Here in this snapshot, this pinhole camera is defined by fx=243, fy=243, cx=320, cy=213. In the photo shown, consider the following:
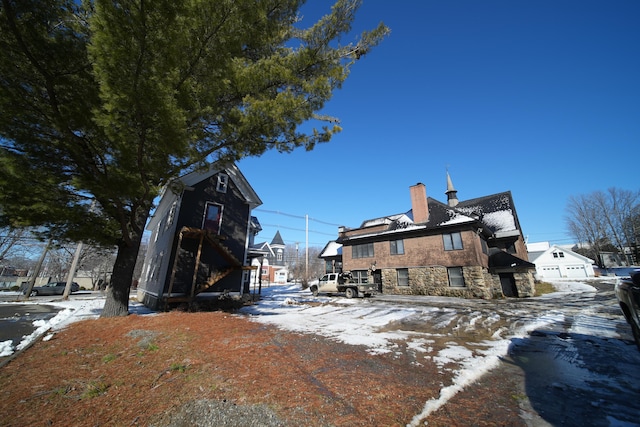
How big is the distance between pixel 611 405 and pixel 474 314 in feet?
27.6

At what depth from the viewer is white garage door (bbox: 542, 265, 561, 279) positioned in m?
43.2

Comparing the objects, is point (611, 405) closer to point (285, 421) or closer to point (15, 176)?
point (285, 421)

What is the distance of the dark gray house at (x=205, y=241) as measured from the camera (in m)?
13.0

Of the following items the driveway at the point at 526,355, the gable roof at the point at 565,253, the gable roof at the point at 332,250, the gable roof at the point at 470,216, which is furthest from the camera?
the gable roof at the point at 565,253

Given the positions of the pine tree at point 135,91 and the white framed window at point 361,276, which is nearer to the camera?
the pine tree at point 135,91

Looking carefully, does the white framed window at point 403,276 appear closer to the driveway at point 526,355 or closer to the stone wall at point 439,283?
the stone wall at point 439,283

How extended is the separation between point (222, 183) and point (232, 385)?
14.1 m

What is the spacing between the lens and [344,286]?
19828 mm

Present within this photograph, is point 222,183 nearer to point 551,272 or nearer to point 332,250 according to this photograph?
point 332,250

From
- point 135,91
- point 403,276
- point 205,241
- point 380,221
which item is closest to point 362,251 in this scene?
point 380,221

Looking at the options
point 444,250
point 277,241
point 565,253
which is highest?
point 277,241

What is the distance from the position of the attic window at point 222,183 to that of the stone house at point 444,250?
15.0m

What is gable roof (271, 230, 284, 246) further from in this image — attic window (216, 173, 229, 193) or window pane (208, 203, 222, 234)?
window pane (208, 203, 222, 234)

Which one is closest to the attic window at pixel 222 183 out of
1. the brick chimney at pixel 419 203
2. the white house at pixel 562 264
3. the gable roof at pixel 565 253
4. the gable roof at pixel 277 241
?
the brick chimney at pixel 419 203
